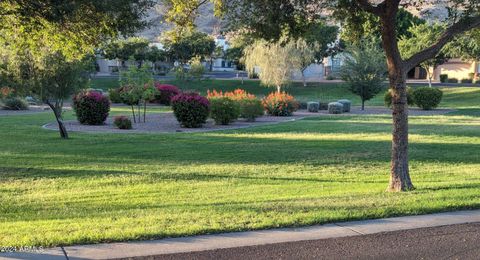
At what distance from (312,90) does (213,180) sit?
5457cm

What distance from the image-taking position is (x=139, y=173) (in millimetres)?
13703

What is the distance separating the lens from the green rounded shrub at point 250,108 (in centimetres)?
3059

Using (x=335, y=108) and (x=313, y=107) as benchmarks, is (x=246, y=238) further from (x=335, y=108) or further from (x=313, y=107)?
(x=313, y=107)

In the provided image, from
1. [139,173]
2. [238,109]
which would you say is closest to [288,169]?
[139,173]

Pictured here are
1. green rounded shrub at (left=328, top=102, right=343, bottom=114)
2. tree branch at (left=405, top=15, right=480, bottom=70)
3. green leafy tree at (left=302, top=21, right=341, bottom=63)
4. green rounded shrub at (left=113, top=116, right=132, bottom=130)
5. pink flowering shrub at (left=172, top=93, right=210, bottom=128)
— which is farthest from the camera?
green leafy tree at (left=302, top=21, right=341, bottom=63)

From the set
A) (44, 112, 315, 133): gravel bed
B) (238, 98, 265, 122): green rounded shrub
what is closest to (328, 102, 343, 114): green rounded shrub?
(44, 112, 315, 133): gravel bed

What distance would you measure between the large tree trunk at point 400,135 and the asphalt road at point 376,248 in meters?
3.30

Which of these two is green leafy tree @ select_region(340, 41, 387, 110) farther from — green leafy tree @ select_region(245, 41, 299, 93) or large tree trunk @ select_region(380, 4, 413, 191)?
large tree trunk @ select_region(380, 4, 413, 191)

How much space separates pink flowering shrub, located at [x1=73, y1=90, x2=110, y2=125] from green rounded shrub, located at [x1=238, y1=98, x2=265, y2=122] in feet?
22.6

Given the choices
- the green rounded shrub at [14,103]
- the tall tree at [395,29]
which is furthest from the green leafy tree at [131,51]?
the tall tree at [395,29]

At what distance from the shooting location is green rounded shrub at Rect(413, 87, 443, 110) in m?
37.6

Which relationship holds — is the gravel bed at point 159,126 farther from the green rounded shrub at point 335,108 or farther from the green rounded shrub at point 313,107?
the green rounded shrub at point 313,107

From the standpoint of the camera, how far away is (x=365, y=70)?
38875 mm

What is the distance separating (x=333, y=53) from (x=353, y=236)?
85.5m
